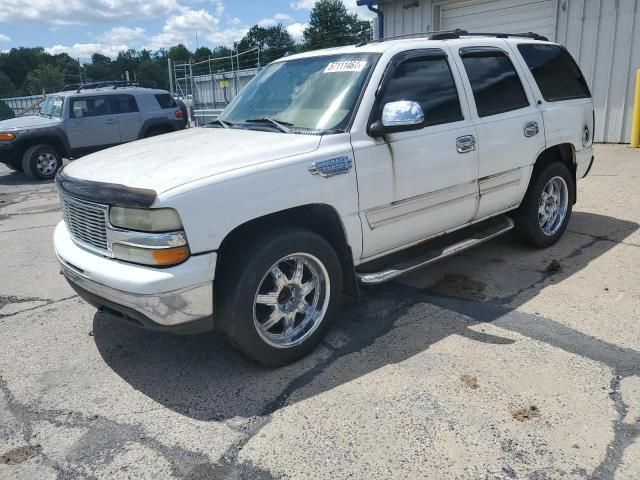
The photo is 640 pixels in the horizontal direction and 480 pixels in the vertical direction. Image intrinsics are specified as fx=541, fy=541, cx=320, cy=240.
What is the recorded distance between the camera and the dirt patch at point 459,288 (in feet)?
14.6

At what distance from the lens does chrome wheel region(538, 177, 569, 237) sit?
17.5 ft

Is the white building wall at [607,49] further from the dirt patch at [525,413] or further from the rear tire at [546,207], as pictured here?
the dirt patch at [525,413]

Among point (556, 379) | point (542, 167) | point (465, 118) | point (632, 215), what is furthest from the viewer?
point (632, 215)

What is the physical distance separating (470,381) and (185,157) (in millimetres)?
2176

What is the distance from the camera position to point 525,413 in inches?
114

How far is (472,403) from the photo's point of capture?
3.00 meters

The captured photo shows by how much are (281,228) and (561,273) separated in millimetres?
2858

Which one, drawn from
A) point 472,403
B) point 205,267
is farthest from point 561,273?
point 205,267

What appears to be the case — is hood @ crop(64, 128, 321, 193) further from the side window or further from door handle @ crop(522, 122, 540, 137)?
door handle @ crop(522, 122, 540, 137)

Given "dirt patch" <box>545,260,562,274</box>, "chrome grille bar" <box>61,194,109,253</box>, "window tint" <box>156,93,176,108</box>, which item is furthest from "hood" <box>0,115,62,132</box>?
"dirt patch" <box>545,260,562,274</box>

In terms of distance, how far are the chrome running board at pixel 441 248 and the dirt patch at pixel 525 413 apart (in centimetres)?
118

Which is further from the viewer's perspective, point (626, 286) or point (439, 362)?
point (626, 286)

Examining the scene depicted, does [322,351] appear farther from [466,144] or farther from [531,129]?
[531,129]

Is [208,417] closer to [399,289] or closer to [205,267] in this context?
[205,267]
